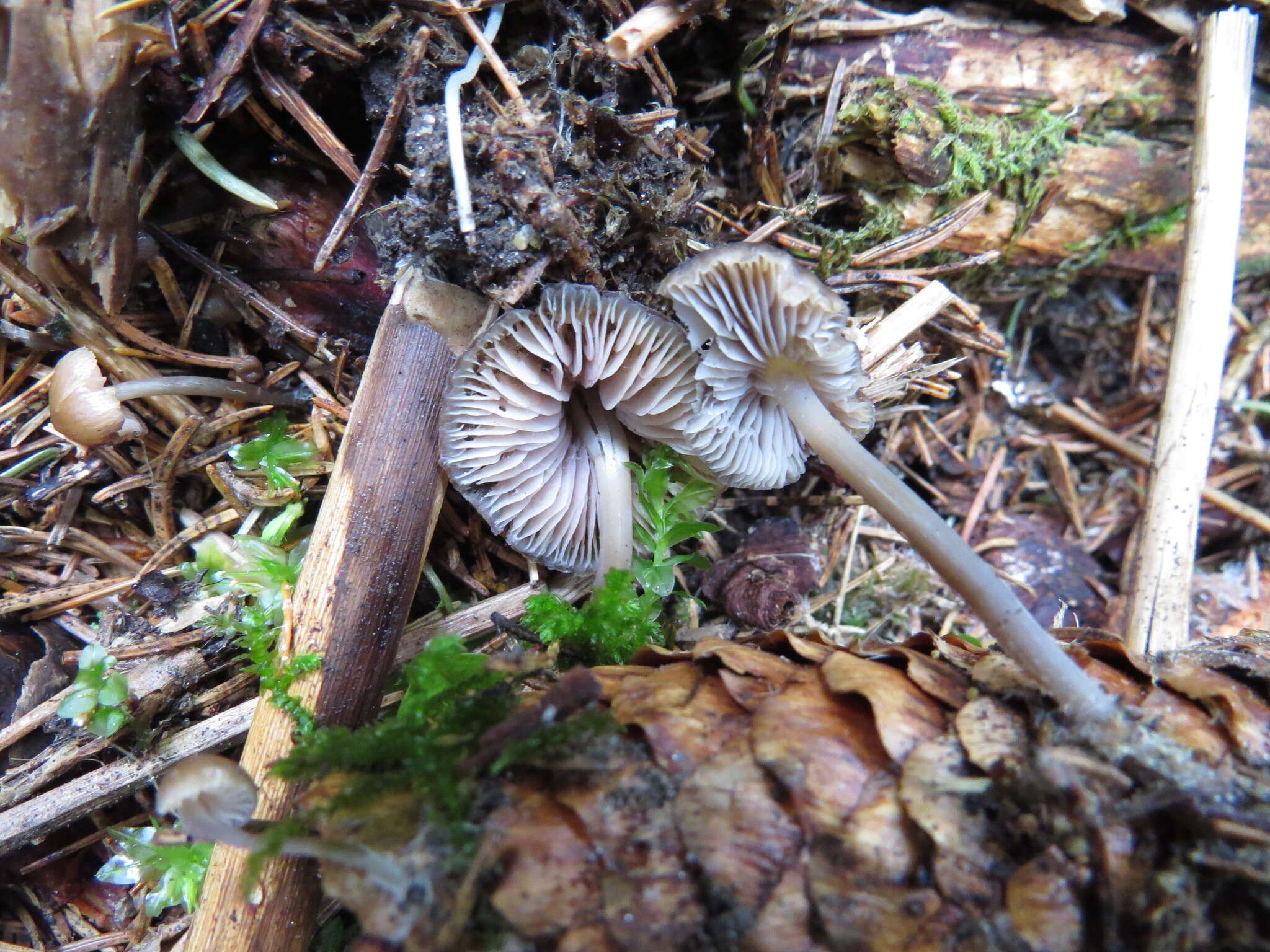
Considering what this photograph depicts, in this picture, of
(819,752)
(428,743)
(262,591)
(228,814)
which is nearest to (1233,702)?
(819,752)

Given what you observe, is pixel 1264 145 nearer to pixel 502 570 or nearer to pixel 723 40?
pixel 723 40

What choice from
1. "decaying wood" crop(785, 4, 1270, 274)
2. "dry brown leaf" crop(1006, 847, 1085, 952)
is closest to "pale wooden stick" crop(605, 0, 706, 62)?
"decaying wood" crop(785, 4, 1270, 274)

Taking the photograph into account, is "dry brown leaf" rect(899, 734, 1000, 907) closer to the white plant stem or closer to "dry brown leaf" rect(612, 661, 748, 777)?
"dry brown leaf" rect(612, 661, 748, 777)

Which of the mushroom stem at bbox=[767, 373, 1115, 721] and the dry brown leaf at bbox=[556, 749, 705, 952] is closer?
the dry brown leaf at bbox=[556, 749, 705, 952]

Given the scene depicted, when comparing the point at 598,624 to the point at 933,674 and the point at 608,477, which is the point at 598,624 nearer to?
the point at 608,477

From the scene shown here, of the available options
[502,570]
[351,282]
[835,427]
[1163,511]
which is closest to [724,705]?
[835,427]

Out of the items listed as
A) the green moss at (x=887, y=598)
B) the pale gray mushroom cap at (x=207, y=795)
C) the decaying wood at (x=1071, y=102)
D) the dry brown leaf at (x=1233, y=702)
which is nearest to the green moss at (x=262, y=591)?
the pale gray mushroom cap at (x=207, y=795)
